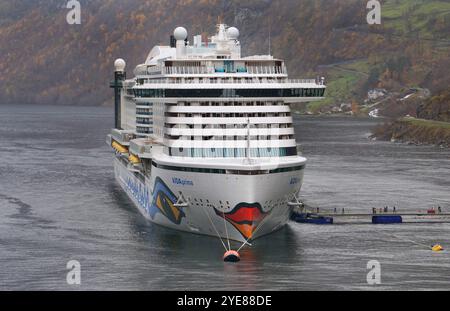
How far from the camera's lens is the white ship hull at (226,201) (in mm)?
73000

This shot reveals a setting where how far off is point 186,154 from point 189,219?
489 centimetres

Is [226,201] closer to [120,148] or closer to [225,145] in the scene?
[225,145]

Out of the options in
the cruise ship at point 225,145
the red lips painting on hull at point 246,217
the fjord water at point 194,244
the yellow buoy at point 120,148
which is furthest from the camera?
the yellow buoy at point 120,148

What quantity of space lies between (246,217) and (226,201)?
5.68 feet

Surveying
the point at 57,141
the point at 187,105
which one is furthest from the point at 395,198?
the point at 57,141

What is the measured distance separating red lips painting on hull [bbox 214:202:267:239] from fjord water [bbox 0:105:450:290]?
1.50m

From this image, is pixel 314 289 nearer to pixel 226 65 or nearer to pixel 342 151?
pixel 226 65

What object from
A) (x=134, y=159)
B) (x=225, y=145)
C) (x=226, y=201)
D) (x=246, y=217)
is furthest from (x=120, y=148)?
(x=246, y=217)

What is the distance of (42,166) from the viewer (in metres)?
141

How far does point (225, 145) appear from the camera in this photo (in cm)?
7538

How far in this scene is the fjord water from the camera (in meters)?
67.8

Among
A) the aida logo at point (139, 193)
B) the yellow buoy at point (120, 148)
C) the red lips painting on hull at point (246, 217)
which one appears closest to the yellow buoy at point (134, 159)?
the aida logo at point (139, 193)

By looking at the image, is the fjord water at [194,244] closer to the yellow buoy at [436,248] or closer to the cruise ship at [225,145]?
the yellow buoy at [436,248]

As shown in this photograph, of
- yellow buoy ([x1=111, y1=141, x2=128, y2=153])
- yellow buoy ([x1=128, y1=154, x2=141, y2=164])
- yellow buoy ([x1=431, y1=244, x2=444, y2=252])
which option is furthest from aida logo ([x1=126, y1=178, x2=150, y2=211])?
yellow buoy ([x1=431, y1=244, x2=444, y2=252])
